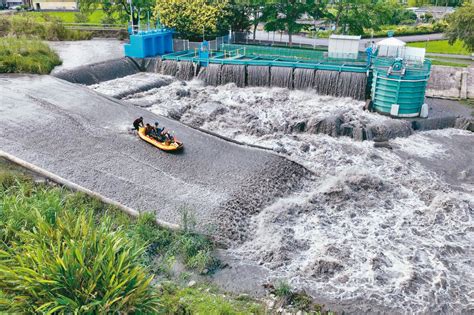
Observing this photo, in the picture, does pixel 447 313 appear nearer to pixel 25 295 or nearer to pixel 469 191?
pixel 469 191

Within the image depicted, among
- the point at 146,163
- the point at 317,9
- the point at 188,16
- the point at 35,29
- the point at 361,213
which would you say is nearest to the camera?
the point at 361,213

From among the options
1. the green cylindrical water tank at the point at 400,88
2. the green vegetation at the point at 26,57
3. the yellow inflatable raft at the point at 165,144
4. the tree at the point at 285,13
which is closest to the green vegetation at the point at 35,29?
the green vegetation at the point at 26,57

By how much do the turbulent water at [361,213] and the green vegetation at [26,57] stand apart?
6464 millimetres

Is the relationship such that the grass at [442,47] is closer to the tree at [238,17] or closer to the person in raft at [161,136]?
the tree at [238,17]

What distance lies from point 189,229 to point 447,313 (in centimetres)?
734

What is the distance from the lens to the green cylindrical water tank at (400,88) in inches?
901

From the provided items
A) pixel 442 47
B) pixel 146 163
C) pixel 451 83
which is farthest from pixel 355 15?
pixel 146 163

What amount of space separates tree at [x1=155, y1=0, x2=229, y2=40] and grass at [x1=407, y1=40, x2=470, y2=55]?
17974 millimetres

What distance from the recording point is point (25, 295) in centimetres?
731

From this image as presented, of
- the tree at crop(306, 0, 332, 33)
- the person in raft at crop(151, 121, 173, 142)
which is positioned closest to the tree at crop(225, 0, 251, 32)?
the tree at crop(306, 0, 332, 33)

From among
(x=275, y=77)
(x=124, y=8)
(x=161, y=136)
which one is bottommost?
(x=161, y=136)

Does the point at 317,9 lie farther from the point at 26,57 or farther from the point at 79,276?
the point at 79,276

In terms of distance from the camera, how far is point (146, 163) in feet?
52.6

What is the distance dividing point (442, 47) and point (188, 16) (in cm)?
2184
